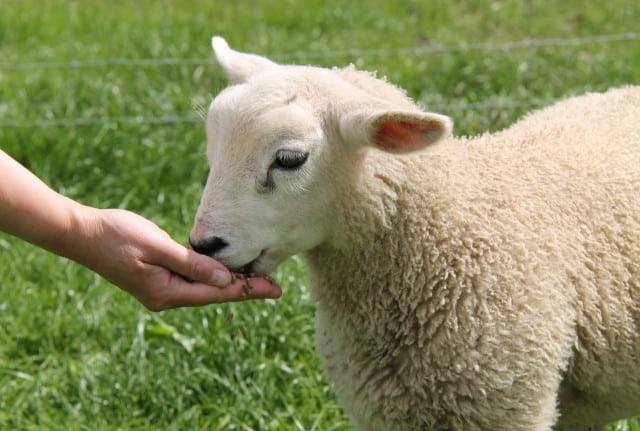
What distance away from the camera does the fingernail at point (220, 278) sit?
2.60 meters

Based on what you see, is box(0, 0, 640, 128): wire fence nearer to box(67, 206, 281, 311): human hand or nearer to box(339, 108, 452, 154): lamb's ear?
box(67, 206, 281, 311): human hand

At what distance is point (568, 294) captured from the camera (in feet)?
9.07

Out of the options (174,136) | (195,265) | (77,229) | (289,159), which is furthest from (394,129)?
(174,136)

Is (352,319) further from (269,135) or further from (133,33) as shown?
(133,33)

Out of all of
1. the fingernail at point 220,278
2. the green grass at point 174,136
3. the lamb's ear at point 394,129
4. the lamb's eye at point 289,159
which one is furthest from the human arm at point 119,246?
the green grass at point 174,136

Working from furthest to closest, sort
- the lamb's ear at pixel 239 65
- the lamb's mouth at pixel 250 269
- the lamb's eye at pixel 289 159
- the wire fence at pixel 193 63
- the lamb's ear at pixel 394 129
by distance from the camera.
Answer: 1. the wire fence at pixel 193 63
2. the lamb's ear at pixel 239 65
3. the lamb's mouth at pixel 250 269
4. the lamb's eye at pixel 289 159
5. the lamb's ear at pixel 394 129

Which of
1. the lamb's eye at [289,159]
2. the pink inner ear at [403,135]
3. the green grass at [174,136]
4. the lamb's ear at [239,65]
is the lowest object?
the green grass at [174,136]

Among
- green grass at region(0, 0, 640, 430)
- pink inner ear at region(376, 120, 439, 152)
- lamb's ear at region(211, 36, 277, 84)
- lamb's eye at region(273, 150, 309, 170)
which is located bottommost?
green grass at region(0, 0, 640, 430)

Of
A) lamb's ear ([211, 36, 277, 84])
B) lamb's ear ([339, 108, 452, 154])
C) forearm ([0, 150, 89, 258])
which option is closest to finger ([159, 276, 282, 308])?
forearm ([0, 150, 89, 258])

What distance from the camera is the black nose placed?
2580mm

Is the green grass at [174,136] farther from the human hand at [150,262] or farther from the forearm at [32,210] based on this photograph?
the forearm at [32,210]

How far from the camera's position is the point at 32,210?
8.46 ft

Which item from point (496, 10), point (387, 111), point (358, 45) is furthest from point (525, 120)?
point (496, 10)

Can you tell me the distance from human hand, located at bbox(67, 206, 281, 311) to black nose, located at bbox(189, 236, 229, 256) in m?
0.02
